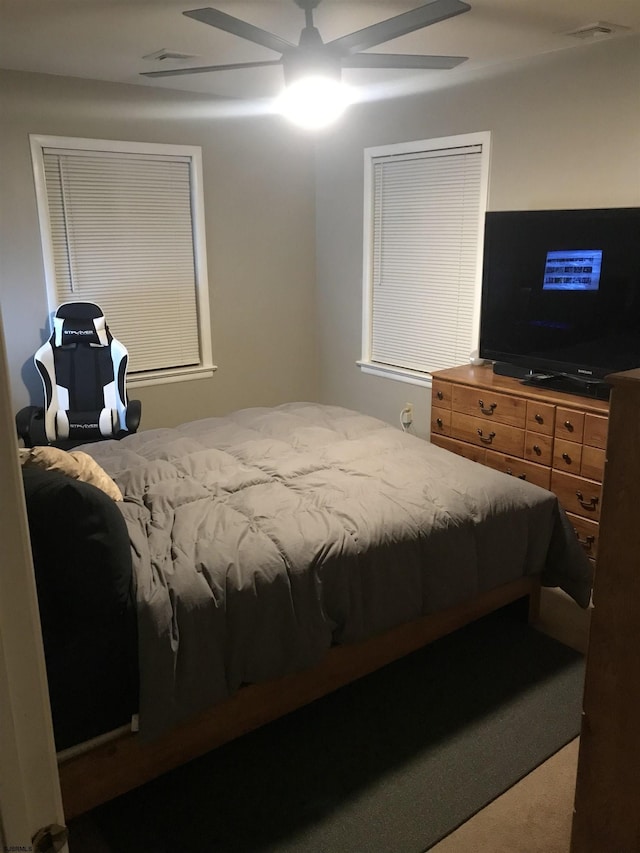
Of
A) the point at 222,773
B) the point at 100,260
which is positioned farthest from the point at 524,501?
the point at 100,260

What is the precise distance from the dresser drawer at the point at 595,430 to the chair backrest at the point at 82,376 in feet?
8.55

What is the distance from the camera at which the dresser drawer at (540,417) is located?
344 cm

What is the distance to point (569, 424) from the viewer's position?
3.36 meters

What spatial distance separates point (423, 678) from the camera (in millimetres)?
2645

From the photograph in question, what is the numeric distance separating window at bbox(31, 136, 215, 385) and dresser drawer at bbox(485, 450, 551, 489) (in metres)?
2.28

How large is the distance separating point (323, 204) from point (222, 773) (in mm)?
4210

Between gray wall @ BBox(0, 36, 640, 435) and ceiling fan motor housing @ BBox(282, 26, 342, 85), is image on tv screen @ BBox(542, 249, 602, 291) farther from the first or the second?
ceiling fan motor housing @ BBox(282, 26, 342, 85)

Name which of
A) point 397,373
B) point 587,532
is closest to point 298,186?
point 397,373

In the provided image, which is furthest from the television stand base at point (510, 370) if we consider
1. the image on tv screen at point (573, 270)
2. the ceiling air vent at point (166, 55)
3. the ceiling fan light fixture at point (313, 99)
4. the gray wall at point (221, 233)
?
the ceiling air vent at point (166, 55)

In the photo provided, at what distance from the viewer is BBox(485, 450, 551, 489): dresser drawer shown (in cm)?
354

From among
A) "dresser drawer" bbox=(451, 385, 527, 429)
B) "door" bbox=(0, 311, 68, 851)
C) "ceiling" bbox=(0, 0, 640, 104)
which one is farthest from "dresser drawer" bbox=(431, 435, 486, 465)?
"door" bbox=(0, 311, 68, 851)

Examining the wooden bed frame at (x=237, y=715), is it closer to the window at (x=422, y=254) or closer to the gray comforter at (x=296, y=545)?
the gray comforter at (x=296, y=545)

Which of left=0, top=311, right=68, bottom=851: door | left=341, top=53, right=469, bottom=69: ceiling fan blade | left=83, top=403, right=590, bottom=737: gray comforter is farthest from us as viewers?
left=341, top=53, right=469, bottom=69: ceiling fan blade

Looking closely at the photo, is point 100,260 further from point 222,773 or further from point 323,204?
point 222,773
